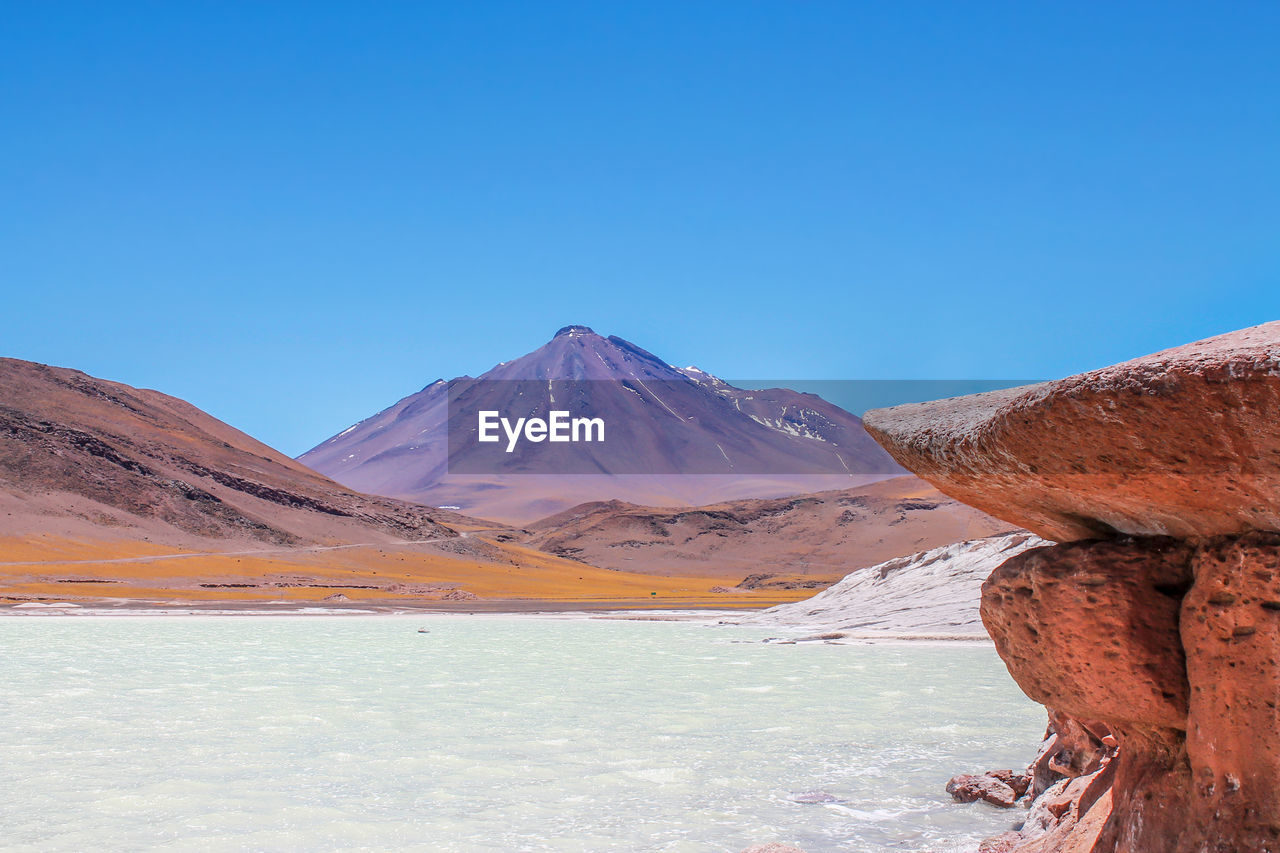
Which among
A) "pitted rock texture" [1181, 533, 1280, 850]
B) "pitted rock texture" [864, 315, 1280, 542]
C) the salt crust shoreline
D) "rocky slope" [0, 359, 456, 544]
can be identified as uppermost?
"rocky slope" [0, 359, 456, 544]

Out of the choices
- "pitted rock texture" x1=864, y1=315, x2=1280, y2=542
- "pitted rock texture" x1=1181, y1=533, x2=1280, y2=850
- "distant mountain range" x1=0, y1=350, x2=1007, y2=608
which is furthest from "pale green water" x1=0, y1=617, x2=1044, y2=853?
"distant mountain range" x1=0, y1=350, x2=1007, y2=608

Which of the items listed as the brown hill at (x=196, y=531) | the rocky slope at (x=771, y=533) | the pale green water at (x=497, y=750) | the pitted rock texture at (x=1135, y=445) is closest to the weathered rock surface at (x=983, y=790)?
the pale green water at (x=497, y=750)

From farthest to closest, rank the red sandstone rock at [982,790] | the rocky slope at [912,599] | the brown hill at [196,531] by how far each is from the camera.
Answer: the brown hill at [196,531] < the rocky slope at [912,599] < the red sandstone rock at [982,790]

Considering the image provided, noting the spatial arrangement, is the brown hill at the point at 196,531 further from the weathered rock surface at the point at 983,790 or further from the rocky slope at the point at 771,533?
the weathered rock surface at the point at 983,790

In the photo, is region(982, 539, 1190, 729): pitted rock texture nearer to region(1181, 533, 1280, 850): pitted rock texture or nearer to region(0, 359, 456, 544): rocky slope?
region(1181, 533, 1280, 850): pitted rock texture

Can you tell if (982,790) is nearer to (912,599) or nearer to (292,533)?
(912,599)

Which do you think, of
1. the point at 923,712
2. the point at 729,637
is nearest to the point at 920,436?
the point at 923,712
